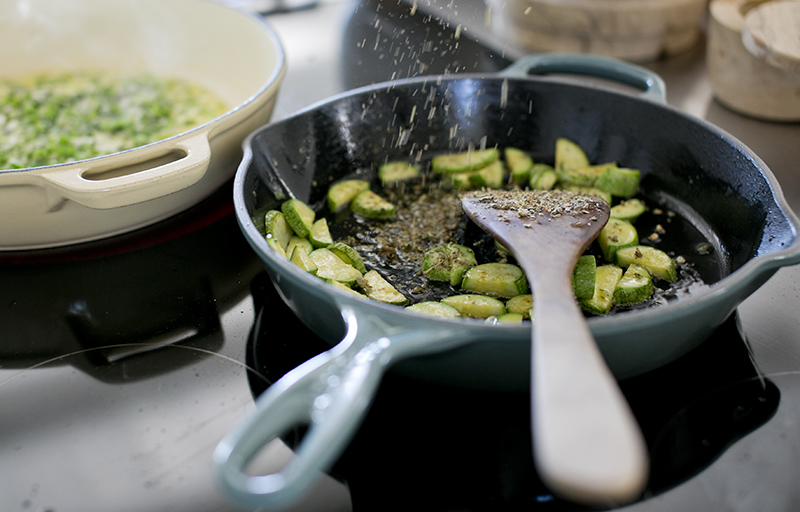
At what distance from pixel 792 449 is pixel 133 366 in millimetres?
757

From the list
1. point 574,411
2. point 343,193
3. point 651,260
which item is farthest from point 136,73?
point 574,411

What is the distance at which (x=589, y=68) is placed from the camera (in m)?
1.15

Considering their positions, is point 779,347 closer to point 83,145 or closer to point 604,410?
point 604,410

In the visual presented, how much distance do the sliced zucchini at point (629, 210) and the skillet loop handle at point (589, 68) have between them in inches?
8.6

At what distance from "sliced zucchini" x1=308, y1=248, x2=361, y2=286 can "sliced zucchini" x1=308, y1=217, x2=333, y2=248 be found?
0.08 ft

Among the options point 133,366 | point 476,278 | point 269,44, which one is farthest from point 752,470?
point 269,44

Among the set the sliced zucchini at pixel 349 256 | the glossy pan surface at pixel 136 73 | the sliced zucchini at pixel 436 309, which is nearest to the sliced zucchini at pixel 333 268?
the sliced zucchini at pixel 349 256

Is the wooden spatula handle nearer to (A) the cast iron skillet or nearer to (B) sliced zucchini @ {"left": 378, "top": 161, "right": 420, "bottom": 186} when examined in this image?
(A) the cast iron skillet

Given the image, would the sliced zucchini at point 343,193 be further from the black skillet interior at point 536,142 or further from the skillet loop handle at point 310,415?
the skillet loop handle at point 310,415

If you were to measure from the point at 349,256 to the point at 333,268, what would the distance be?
0.11ft

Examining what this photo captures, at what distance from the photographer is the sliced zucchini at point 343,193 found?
1.04 metres

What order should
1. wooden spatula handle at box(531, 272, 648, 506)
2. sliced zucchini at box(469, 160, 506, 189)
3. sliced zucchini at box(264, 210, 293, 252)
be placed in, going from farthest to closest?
sliced zucchini at box(469, 160, 506, 189) → sliced zucchini at box(264, 210, 293, 252) → wooden spatula handle at box(531, 272, 648, 506)

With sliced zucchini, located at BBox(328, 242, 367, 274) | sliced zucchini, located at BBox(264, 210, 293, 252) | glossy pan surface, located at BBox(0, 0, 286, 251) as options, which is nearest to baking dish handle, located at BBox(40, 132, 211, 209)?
glossy pan surface, located at BBox(0, 0, 286, 251)

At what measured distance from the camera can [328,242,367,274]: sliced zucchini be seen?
88cm
